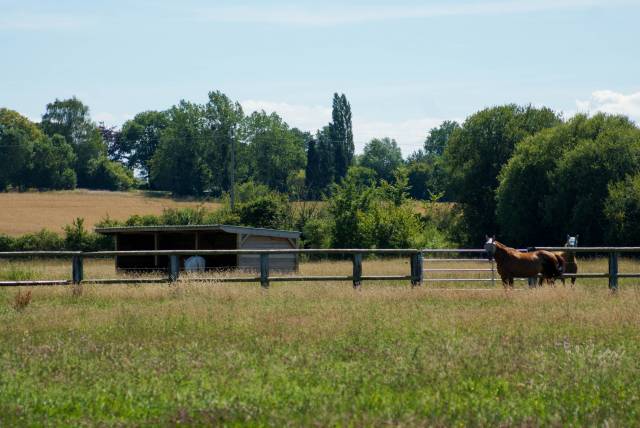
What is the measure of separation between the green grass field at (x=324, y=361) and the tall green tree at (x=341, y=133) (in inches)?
4069

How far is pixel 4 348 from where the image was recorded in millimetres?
12883

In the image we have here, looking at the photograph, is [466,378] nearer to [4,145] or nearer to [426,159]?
[4,145]

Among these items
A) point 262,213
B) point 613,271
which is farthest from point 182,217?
point 613,271

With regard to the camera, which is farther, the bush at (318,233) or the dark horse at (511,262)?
the bush at (318,233)

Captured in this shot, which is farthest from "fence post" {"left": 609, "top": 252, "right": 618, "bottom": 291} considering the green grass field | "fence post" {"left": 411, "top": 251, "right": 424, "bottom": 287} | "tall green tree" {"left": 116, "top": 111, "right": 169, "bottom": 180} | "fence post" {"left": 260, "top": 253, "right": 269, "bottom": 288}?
"tall green tree" {"left": 116, "top": 111, "right": 169, "bottom": 180}

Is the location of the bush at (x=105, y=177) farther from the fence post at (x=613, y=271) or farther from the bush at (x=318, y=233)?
the fence post at (x=613, y=271)

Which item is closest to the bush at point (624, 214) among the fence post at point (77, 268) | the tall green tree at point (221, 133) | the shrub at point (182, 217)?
the shrub at point (182, 217)

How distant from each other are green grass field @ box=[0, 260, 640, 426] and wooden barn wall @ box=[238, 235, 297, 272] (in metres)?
14.8

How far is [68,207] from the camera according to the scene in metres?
91.9

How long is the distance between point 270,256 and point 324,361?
23966 mm

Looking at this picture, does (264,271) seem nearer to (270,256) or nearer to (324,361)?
(324,361)

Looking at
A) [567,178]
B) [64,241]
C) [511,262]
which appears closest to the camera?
[511,262]

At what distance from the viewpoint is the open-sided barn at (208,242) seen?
33.6m

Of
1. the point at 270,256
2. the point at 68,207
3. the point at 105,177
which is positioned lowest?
the point at 270,256
